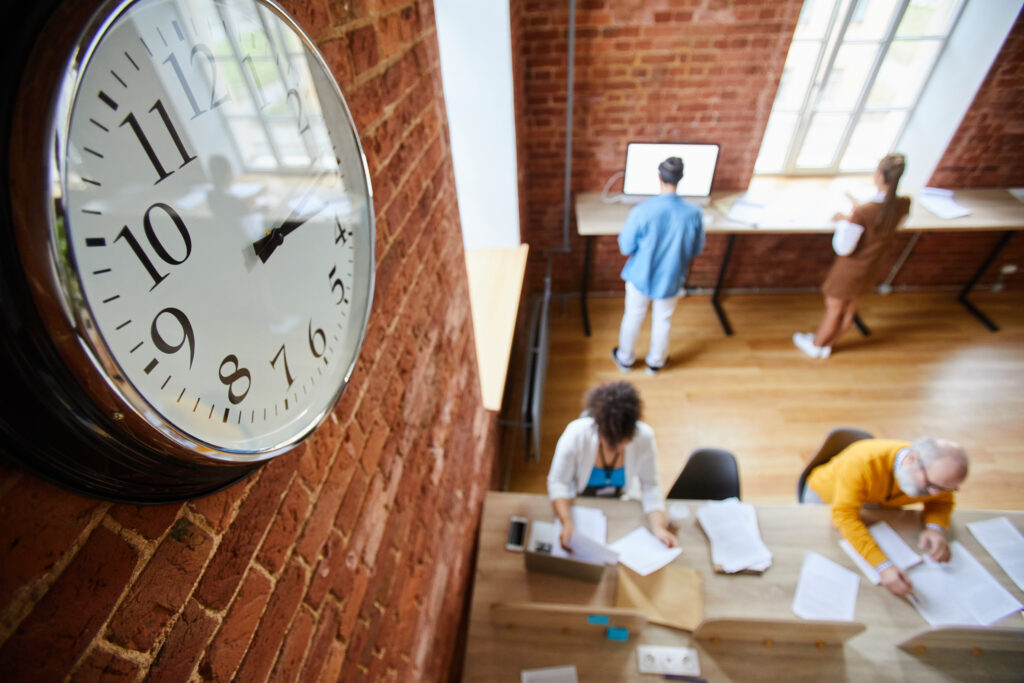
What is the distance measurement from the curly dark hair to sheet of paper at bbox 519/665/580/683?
0.86 meters

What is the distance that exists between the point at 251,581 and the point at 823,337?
4.19 metres

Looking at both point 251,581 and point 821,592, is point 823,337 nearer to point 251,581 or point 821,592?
point 821,592

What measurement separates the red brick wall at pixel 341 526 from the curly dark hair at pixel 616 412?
2.09ft

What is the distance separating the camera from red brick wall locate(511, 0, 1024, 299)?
3.19m

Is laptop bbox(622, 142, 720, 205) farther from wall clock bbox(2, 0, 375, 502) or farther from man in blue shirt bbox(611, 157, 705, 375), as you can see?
wall clock bbox(2, 0, 375, 502)

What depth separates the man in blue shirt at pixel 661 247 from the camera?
3.06 m

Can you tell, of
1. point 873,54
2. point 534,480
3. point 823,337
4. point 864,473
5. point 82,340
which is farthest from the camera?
point 823,337

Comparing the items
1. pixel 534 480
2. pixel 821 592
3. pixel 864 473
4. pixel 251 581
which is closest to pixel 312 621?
pixel 251 581

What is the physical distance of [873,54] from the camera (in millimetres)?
3529

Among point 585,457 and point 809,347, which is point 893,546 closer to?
point 585,457

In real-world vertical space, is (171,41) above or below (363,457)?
above

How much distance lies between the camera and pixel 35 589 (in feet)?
1.22

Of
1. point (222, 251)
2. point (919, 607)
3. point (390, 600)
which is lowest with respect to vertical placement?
point (919, 607)

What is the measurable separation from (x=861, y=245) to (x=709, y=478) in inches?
85.2
